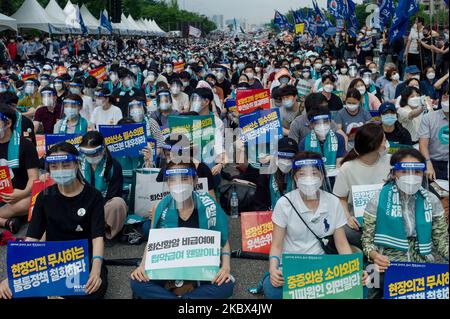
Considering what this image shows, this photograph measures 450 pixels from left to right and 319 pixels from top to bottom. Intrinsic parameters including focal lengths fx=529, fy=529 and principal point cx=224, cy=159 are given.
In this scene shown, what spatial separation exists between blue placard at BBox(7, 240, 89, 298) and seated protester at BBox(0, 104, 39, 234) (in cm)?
260

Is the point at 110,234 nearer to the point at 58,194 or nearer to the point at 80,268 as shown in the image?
the point at 58,194

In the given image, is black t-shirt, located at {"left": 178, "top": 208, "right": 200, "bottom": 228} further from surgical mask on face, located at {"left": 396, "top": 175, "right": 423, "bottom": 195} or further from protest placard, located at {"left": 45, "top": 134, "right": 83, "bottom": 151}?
protest placard, located at {"left": 45, "top": 134, "right": 83, "bottom": 151}

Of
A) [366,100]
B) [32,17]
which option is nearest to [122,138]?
[366,100]

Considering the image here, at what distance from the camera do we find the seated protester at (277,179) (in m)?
5.67

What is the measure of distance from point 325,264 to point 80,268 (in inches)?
76.1

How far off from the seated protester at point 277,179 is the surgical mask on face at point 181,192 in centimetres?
143

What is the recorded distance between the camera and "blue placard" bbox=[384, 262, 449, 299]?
3445mm

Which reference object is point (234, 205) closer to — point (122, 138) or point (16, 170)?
point (122, 138)

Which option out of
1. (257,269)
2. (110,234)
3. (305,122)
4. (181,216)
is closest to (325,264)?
(181,216)

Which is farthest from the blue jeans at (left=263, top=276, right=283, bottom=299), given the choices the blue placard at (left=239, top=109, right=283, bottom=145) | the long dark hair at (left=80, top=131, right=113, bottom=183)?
the blue placard at (left=239, top=109, right=283, bottom=145)

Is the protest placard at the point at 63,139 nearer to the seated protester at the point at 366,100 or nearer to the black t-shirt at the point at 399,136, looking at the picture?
the black t-shirt at the point at 399,136

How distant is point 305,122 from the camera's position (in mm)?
7398

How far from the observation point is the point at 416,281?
3.50 m

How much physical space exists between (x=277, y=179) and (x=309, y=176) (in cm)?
168
